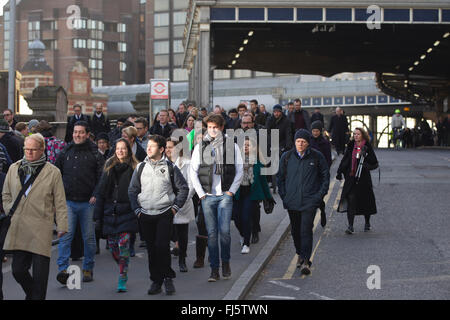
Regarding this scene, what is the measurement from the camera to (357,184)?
1396cm

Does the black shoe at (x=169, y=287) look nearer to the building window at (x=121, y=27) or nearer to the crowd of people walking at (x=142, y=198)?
the crowd of people walking at (x=142, y=198)

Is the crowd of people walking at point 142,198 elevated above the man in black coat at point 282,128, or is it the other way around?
the man in black coat at point 282,128

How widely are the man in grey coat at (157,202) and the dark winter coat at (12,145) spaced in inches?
166

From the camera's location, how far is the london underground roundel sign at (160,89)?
27.3 metres

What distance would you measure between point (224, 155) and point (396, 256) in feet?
10.7

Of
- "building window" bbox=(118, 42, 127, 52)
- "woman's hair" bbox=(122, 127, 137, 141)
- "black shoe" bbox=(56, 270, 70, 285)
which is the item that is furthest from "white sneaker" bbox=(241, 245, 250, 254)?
"building window" bbox=(118, 42, 127, 52)

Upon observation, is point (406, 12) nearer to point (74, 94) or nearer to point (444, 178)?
point (444, 178)

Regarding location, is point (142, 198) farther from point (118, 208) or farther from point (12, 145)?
point (12, 145)

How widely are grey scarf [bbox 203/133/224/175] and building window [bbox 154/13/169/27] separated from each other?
102m

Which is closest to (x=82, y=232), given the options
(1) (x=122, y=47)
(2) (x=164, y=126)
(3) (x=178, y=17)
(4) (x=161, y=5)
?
(2) (x=164, y=126)

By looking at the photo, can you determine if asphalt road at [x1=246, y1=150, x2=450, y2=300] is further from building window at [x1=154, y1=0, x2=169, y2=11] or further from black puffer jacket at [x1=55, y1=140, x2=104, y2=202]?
building window at [x1=154, y1=0, x2=169, y2=11]

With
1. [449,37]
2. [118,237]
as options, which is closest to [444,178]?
[118,237]

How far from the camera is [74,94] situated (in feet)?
257

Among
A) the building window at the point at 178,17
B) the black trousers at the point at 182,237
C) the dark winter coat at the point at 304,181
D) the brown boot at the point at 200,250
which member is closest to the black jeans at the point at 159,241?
the black trousers at the point at 182,237
